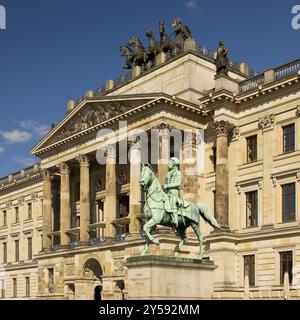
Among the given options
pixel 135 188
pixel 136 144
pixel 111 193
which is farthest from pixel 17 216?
pixel 136 144

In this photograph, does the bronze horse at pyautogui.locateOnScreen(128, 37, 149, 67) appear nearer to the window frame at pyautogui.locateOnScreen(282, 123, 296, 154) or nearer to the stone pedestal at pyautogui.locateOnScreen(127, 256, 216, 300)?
the window frame at pyautogui.locateOnScreen(282, 123, 296, 154)

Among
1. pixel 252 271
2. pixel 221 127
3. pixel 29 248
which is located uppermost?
pixel 221 127

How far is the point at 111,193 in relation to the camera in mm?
49406

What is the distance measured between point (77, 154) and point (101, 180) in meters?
4.73

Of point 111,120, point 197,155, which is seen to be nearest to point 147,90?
point 111,120

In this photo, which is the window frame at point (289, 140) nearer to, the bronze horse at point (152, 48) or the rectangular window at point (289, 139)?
the rectangular window at point (289, 139)

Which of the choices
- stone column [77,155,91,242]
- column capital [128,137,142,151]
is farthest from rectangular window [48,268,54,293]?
column capital [128,137,142,151]

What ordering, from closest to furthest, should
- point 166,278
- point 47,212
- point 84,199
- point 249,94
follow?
point 166,278
point 249,94
point 84,199
point 47,212

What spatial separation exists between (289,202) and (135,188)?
12.3m

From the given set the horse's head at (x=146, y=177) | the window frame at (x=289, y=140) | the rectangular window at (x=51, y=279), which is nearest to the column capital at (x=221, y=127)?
the window frame at (x=289, y=140)

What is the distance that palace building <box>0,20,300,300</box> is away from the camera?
4141 centimetres

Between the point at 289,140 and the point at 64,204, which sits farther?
the point at 64,204

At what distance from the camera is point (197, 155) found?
46.7 metres

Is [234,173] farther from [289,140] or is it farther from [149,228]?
[149,228]
